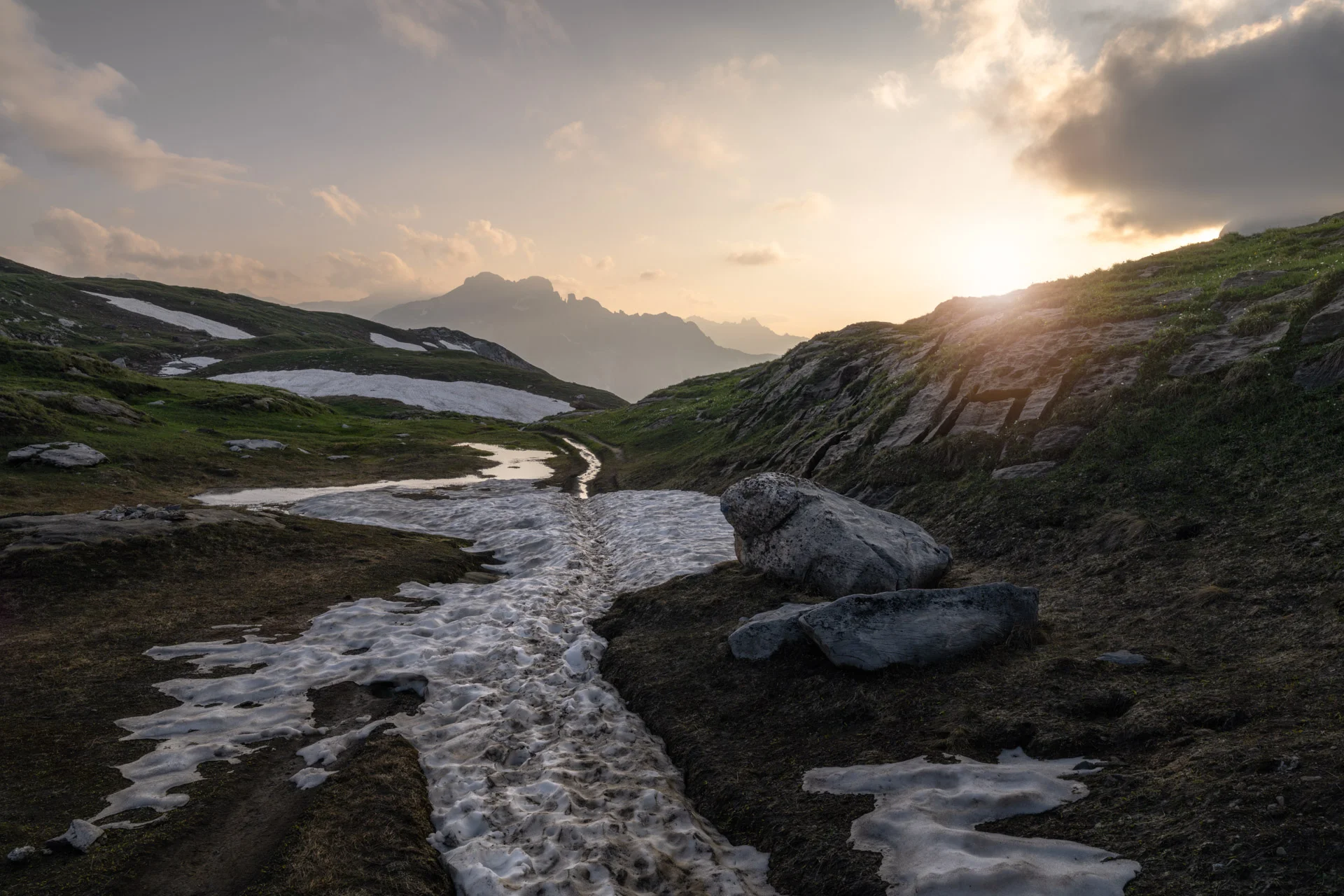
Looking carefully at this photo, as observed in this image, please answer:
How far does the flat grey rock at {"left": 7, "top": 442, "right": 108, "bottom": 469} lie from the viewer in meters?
36.2

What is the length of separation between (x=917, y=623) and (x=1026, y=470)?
1167 centimetres

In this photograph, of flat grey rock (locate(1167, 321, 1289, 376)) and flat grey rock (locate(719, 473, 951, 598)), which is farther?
flat grey rock (locate(1167, 321, 1289, 376))

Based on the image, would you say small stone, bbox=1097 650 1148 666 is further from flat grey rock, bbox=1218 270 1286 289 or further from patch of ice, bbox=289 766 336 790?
flat grey rock, bbox=1218 270 1286 289

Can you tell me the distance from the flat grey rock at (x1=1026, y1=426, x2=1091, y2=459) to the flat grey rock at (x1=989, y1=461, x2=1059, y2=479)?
0.69 ft

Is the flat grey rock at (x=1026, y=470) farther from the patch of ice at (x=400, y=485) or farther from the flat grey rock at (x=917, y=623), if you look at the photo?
the patch of ice at (x=400, y=485)

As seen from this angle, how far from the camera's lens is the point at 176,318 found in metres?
178

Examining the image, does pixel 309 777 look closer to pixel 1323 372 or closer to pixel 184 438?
pixel 1323 372

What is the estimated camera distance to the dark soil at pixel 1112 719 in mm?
6547

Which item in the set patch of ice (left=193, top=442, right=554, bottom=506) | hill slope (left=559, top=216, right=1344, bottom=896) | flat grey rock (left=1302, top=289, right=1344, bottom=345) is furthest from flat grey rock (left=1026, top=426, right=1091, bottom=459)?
patch of ice (left=193, top=442, right=554, bottom=506)

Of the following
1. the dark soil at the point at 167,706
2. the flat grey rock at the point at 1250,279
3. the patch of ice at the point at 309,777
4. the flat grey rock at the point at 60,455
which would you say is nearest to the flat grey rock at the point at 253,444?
the flat grey rock at the point at 60,455

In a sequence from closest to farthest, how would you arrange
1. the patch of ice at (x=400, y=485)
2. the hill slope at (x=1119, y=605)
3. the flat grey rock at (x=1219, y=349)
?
the hill slope at (x=1119, y=605), the flat grey rock at (x=1219, y=349), the patch of ice at (x=400, y=485)

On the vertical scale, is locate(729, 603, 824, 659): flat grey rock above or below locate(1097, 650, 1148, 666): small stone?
below

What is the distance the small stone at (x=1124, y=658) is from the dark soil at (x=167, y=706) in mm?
10967

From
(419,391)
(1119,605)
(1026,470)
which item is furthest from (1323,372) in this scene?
(419,391)
